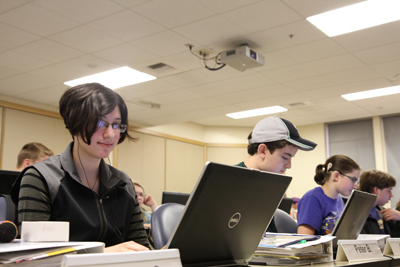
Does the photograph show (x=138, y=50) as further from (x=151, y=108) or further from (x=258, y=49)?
(x=151, y=108)

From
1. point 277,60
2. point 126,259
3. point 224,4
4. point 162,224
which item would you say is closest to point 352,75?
point 277,60

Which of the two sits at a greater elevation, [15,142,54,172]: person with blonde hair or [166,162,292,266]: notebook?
[15,142,54,172]: person with blonde hair

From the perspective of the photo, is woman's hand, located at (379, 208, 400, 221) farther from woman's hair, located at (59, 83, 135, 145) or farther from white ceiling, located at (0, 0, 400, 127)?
woman's hair, located at (59, 83, 135, 145)

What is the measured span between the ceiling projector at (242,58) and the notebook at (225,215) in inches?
136

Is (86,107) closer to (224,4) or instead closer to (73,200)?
(73,200)

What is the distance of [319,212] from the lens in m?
2.34

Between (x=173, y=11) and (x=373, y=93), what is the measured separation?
14.0ft

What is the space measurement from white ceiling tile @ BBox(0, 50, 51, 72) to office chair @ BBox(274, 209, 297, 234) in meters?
3.69

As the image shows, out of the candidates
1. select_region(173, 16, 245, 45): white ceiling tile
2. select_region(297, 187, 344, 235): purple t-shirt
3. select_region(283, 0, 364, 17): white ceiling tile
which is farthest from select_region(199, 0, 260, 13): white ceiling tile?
select_region(297, 187, 344, 235): purple t-shirt

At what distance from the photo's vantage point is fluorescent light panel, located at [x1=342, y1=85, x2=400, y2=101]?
21.4 ft

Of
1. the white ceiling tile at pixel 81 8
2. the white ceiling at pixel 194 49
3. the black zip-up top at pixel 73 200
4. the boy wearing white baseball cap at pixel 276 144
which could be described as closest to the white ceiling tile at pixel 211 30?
the white ceiling at pixel 194 49

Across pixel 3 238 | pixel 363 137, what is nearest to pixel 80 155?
pixel 3 238

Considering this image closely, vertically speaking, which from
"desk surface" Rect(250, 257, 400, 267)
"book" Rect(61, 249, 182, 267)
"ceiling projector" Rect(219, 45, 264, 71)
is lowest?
"desk surface" Rect(250, 257, 400, 267)

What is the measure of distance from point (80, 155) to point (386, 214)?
108 inches
